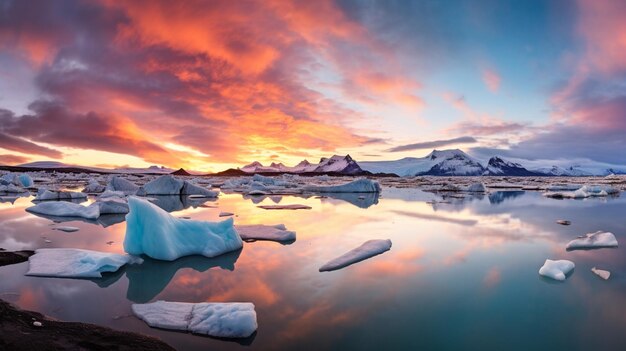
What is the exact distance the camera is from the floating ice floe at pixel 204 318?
3119 millimetres

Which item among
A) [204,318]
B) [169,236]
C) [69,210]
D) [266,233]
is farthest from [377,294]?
[69,210]

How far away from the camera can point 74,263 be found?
16.8 ft

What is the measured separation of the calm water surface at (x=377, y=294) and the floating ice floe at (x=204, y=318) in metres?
0.10

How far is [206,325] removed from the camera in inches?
125

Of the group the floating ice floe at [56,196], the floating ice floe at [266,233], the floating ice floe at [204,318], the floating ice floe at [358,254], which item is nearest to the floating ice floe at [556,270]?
the floating ice floe at [358,254]

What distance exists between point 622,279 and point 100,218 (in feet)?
39.8

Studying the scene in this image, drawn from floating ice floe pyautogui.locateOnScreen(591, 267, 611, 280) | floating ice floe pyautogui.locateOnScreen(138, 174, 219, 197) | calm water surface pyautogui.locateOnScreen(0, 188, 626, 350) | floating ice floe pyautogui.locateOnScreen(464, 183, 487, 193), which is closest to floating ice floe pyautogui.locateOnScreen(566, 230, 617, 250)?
calm water surface pyautogui.locateOnScreen(0, 188, 626, 350)

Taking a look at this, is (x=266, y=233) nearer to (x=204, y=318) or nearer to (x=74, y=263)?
(x=74, y=263)

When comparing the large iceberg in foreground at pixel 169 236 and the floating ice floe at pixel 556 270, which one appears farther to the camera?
the large iceberg in foreground at pixel 169 236

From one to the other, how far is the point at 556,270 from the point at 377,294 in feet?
8.76

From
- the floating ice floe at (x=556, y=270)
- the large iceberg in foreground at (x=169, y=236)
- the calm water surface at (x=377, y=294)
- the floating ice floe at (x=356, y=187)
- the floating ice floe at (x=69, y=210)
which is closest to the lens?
the calm water surface at (x=377, y=294)

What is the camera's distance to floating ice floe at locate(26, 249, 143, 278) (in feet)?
15.6

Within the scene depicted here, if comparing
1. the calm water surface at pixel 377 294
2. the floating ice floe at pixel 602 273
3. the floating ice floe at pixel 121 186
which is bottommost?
the calm water surface at pixel 377 294

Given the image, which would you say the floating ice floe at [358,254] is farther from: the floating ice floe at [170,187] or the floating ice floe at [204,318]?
the floating ice floe at [170,187]
